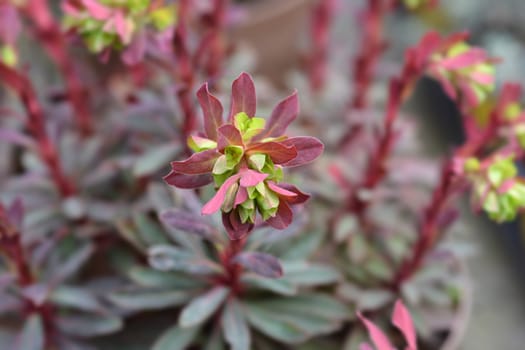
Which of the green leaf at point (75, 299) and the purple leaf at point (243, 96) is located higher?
the purple leaf at point (243, 96)

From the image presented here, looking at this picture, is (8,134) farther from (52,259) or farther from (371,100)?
(371,100)

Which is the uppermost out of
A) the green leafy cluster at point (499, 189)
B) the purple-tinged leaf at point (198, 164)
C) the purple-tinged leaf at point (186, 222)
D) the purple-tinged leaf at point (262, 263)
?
the purple-tinged leaf at point (198, 164)

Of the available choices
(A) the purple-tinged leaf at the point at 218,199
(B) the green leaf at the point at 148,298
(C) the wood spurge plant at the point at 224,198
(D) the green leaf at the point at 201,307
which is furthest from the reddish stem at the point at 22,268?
(A) the purple-tinged leaf at the point at 218,199

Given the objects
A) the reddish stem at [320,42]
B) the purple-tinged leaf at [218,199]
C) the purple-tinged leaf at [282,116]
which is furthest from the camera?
the reddish stem at [320,42]

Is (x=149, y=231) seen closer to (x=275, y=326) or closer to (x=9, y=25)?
(x=275, y=326)

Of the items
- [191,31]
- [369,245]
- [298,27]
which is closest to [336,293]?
[369,245]

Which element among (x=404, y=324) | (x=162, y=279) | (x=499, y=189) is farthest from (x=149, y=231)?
(x=499, y=189)

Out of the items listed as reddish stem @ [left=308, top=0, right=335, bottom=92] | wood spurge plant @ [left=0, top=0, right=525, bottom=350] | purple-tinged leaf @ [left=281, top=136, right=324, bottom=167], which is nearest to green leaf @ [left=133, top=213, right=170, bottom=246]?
wood spurge plant @ [left=0, top=0, right=525, bottom=350]

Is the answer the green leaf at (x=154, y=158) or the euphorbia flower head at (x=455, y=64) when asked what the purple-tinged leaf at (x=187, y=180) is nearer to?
the green leaf at (x=154, y=158)
